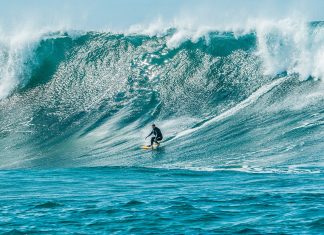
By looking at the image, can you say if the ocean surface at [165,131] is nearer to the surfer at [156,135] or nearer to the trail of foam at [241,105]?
the trail of foam at [241,105]

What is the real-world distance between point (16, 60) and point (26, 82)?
2208 millimetres

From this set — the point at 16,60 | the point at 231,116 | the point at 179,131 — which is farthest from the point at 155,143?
the point at 16,60

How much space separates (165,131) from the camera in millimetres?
25000

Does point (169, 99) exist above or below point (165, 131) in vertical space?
above

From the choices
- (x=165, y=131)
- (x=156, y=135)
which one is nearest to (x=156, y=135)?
(x=156, y=135)

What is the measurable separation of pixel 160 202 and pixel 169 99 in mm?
13685

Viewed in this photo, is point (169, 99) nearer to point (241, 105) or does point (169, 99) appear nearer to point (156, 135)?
point (241, 105)

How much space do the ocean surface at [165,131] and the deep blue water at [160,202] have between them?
3 centimetres

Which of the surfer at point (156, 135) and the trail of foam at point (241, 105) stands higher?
the trail of foam at point (241, 105)

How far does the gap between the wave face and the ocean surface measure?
0.07m

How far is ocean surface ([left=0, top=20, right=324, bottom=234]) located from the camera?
13.9 metres

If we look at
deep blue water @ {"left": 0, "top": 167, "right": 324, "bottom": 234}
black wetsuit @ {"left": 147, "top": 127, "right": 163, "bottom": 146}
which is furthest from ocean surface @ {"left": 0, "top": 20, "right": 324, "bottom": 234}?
black wetsuit @ {"left": 147, "top": 127, "right": 163, "bottom": 146}

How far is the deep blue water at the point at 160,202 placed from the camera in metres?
12.8

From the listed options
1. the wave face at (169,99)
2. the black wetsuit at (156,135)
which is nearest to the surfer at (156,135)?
the black wetsuit at (156,135)
